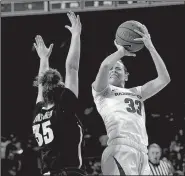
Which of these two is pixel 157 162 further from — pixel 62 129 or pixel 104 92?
pixel 62 129

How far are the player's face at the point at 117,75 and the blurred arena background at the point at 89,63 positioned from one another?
1777mm

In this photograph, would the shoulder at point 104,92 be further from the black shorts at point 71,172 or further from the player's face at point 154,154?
the player's face at point 154,154

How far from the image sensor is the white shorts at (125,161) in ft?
15.5

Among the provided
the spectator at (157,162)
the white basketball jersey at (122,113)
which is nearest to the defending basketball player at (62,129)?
the white basketball jersey at (122,113)

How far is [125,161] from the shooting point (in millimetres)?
4742

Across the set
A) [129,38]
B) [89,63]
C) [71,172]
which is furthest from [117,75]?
[89,63]

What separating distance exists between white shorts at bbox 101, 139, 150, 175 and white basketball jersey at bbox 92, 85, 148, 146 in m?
0.12

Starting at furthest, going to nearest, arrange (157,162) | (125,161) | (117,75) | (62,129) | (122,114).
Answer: (157,162) → (117,75) → (122,114) → (125,161) → (62,129)

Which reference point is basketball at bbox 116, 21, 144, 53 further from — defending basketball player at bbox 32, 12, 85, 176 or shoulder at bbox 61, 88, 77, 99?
shoulder at bbox 61, 88, 77, 99

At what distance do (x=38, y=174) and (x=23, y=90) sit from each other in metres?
1.40

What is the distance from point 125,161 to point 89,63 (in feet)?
9.48

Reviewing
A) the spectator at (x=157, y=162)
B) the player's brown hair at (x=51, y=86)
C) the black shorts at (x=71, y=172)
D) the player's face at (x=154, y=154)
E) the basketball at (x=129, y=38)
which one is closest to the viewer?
the black shorts at (x=71, y=172)

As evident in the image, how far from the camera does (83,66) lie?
7.35 meters

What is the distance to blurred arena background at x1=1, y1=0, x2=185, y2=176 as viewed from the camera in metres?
7.11
